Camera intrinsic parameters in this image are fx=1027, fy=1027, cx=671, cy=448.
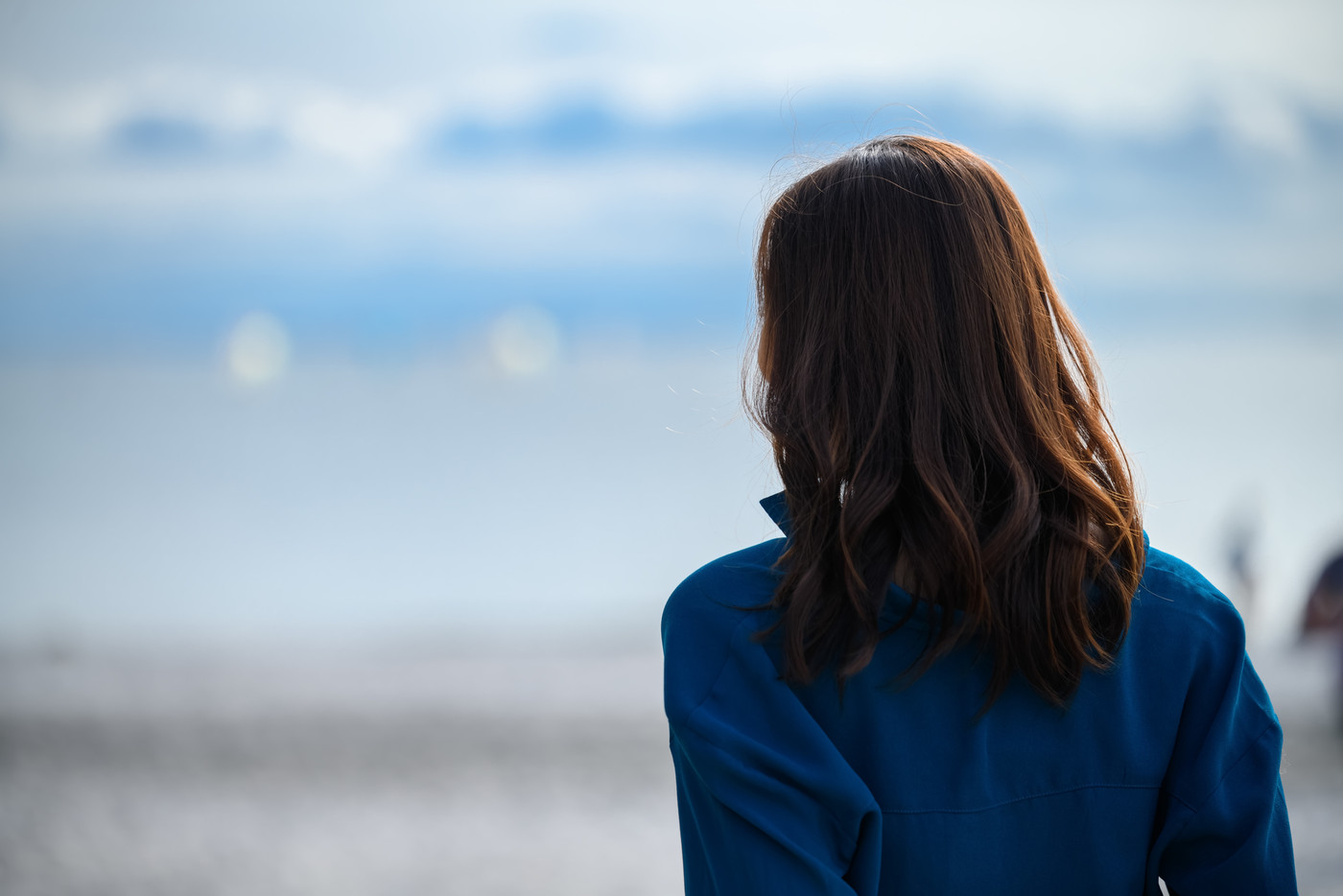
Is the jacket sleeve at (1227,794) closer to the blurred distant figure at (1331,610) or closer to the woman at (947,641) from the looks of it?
the woman at (947,641)

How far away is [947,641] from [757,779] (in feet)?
0.67

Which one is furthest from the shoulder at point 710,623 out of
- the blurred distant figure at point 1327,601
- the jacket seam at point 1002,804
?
the blurred distant figure at point 1327,601

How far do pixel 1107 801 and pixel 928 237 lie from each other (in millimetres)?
535

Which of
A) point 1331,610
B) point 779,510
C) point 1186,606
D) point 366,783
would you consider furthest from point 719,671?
point 1331,610

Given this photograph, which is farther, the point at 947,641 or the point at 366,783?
the point at 366,783

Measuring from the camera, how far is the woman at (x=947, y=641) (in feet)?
2.94

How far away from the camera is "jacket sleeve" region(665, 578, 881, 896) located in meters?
0.86

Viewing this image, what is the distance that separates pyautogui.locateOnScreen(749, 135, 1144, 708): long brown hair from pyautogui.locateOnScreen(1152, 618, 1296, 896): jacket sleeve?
0.34 ft

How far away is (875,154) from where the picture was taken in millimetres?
995

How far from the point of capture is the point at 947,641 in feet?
2.96

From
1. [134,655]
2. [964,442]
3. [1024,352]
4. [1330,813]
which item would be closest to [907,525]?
[964,442]

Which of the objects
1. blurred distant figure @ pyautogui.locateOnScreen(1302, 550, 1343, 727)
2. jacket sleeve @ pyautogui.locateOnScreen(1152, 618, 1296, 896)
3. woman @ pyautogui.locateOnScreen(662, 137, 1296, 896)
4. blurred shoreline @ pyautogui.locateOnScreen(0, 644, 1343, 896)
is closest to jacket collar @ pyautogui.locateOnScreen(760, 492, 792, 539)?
woman @ pyautogui.locateOnScreen(662, 137, 1296, 896)

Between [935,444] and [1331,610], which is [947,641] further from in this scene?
[1331,610]

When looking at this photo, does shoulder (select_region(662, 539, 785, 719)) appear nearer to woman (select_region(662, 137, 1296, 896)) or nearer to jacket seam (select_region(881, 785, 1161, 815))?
woman (select_region(662, 137, 1296, 896))
